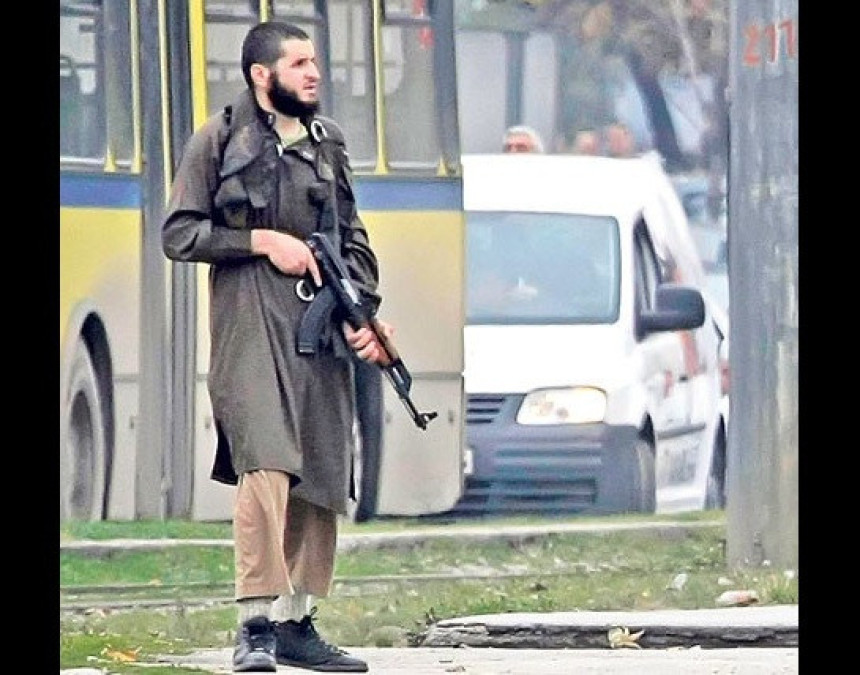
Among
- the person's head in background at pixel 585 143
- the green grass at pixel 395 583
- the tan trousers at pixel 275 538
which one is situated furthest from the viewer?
the person's head in background at pixel 585 143

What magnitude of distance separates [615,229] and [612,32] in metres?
0.69

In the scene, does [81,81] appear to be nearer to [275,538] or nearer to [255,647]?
[275,538]

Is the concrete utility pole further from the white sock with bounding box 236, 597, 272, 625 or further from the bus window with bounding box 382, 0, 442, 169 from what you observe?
the white sock with bounding box 236, 597, 272, 625

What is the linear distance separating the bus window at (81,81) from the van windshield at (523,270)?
1.34m

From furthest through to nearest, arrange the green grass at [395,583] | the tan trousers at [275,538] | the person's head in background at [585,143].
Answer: the person's head in background at [585,143], the green grass at [395,583], the tan trousers at [275,538]

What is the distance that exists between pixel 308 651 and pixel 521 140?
1927 mm

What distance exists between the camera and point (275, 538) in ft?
86.7

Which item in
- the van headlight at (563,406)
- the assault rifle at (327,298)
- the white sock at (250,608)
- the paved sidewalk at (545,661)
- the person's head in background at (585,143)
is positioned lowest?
the paved sidewalk at (545,661)

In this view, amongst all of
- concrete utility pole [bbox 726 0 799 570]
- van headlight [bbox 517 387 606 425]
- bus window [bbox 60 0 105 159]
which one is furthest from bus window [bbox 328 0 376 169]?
concrete utility pole [bbox 726 0 799 570]

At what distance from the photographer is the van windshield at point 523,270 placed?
2661cm

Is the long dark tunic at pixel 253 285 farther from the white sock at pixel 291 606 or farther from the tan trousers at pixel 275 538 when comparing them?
the white sock at pixel 291 606

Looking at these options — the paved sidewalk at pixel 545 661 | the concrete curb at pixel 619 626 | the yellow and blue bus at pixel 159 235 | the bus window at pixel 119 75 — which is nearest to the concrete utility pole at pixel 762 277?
the concrete curb at pixel 619 626

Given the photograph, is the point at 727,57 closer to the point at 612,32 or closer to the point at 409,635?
the point at 612,32
